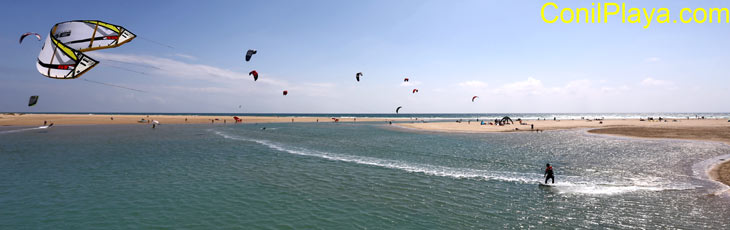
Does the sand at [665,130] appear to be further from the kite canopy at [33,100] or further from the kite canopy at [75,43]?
the kite canopy at [33,100]

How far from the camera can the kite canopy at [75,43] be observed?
10.4 meters

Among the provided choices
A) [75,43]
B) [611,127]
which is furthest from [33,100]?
[611,127]

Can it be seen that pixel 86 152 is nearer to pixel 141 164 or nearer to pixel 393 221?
pixel 141 164

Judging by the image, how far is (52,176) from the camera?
1734 centimetres

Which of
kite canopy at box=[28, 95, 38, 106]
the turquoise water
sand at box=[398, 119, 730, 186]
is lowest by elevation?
the turquoise water

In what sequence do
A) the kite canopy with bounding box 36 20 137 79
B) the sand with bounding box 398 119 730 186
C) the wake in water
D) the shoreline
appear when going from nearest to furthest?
the kite canopy with bounding box 36 20 137 79 → the wake in water → the sand with bounding box 398 119 730 186 → the shoreline

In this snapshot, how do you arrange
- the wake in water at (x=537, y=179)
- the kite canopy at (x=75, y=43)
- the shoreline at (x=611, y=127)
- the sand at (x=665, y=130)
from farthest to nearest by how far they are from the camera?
the shoreline at (x=611, y=127) < the sand at (x=665, y=130) < the wake in water at (x=537, y=179) < the kite canopy at (x=75, y=43)

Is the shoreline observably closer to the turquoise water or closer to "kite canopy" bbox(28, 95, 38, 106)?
the turquoise water

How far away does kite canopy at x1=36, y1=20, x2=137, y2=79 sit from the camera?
34.0 ft

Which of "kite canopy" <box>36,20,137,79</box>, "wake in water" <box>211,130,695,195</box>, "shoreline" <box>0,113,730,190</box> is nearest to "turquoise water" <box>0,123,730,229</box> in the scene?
"wake in water" <box>211,130,695,195</box>

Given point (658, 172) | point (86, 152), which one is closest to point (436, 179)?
point (658, 172)

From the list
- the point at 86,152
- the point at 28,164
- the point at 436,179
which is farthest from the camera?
the point at 86,152

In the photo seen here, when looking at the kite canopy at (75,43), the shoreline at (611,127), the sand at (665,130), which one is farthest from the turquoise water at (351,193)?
the shoreline at (611,127)

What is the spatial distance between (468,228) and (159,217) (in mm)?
11097
